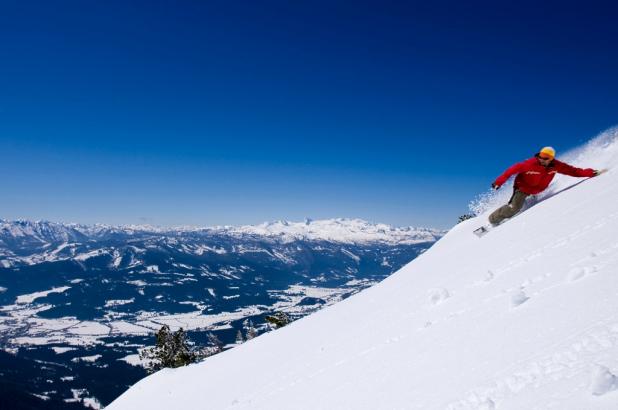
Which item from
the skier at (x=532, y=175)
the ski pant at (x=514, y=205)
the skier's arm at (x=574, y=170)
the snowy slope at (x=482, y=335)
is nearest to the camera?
the snowy slope at (x=482, y=335)

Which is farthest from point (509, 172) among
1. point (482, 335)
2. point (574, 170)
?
point (482, 335)

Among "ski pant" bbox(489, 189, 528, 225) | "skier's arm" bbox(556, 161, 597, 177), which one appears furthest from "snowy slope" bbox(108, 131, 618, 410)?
"ski pant" bbox(489, 189, 528, 225)

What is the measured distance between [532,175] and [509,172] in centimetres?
80

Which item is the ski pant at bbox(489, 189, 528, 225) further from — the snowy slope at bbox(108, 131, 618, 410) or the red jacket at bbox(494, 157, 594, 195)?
the snowy slope at bbox(108, 131, 618, 410)

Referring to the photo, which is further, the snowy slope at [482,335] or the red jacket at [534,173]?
the red jacket at [534,173]

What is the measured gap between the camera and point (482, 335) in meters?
5.91

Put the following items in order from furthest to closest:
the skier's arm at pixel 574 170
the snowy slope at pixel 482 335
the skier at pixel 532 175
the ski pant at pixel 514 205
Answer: the ski pant at pixel 514 205, the skier at pixel 532 175, the skier's arm at pixel 574 170, the snowy slope at pixel 482 335

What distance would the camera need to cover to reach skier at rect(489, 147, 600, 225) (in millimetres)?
13500

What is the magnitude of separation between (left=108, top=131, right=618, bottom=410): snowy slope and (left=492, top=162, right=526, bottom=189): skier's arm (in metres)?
1.66

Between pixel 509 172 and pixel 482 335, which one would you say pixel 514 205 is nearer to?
pixel 509 172

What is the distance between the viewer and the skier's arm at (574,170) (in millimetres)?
13180

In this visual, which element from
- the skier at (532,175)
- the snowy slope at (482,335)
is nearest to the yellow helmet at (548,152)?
the skier at (532,175)

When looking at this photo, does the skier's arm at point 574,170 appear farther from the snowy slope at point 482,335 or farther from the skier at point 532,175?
the snowy slope at point 482,335

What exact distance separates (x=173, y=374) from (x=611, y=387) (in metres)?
21.4
